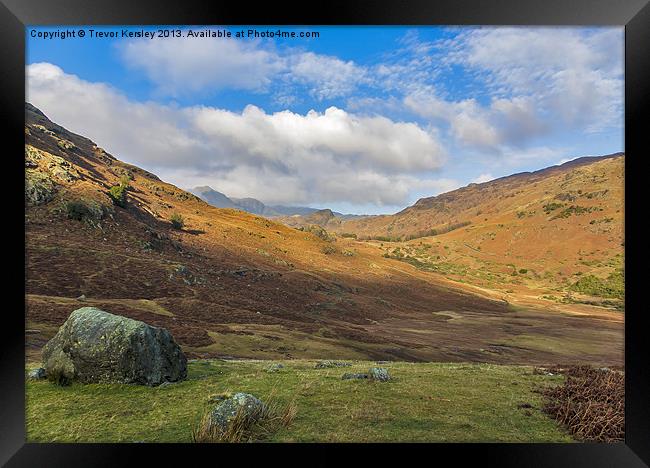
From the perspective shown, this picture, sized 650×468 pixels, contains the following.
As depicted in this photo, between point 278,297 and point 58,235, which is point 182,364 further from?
point 58,235

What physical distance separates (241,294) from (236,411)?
14686 mm

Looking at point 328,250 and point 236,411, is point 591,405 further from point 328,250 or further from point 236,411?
point 328,250

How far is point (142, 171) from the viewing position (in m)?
38.9

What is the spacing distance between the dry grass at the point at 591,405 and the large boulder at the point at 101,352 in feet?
22.5

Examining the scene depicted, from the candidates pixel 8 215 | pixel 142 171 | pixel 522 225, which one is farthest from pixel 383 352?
pixel 142 171

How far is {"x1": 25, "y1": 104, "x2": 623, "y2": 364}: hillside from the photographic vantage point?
11.4m

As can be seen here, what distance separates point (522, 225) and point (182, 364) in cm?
4116

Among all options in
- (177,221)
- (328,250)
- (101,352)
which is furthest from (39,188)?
(328,250)

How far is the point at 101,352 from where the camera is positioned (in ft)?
15.2

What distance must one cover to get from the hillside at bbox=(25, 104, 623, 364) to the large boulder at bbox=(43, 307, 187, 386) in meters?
1.28

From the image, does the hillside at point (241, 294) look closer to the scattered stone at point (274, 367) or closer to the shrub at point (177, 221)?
the shrub at point (177, 221)

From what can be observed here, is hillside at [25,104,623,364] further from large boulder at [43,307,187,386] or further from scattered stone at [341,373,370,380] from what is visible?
scattered stone at [341,373,370,380]

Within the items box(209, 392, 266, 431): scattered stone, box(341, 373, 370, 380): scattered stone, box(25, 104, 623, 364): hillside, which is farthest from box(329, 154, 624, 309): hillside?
box(209, 392, 266, 431): scattered stone
